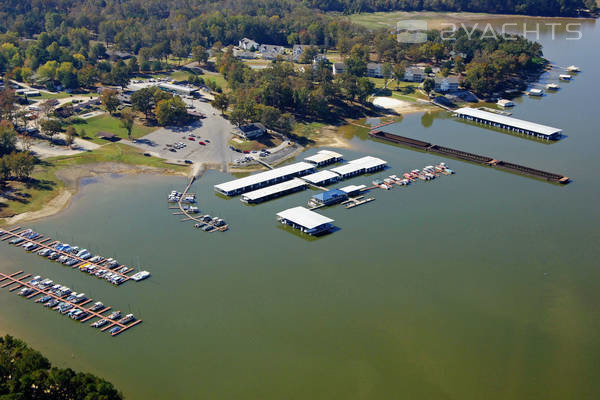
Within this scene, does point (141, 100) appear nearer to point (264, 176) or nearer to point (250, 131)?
point (250, 131)

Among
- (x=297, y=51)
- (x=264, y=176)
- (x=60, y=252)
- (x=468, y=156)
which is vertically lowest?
(x=468, y=156)

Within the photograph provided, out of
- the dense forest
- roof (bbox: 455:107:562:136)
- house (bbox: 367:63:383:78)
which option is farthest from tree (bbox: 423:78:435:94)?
the dense forest

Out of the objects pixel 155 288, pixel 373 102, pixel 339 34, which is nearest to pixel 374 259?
pixel 155 288

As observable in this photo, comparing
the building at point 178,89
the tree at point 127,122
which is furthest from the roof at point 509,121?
the tree at point 127,122

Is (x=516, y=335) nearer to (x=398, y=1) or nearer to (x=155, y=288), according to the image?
(x=155, y=288)

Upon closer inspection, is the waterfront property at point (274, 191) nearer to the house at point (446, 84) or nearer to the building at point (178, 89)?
the building at point (178, 89)

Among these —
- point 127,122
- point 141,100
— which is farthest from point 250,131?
point 141,100
